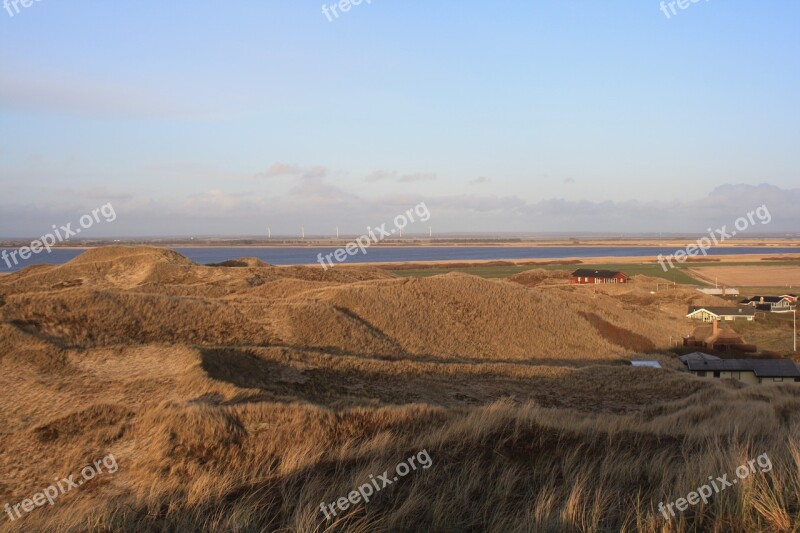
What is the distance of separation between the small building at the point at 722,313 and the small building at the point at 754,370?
2687 cm

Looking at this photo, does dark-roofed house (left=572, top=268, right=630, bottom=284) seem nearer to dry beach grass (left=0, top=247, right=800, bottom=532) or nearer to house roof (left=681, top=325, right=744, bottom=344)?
house roof (left=681, top=325, right=744, bottom=344)

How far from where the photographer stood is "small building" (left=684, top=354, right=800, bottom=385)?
103ft

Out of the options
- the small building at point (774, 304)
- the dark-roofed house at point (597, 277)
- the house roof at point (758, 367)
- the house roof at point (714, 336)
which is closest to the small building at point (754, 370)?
the house roof at point (758, 367)

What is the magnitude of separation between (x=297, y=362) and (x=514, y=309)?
73.0ft

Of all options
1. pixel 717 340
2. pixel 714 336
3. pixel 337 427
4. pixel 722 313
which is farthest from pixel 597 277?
pixel 337 427

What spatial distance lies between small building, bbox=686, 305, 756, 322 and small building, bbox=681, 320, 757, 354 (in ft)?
33.8

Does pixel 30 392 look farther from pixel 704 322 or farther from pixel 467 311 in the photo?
pixel 704 322

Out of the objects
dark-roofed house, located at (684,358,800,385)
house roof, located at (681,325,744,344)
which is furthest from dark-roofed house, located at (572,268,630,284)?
dark-roofed house, located at (684,358,800,385)

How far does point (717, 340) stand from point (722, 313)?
1812 cm

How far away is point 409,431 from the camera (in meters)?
10.8

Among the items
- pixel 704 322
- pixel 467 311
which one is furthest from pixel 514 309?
pixel 704 322

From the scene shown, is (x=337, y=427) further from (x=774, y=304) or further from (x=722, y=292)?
(x=722, y=292)

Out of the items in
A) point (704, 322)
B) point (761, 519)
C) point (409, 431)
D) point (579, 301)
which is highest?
point (761, 519)

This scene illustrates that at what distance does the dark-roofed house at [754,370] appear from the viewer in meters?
31.4
